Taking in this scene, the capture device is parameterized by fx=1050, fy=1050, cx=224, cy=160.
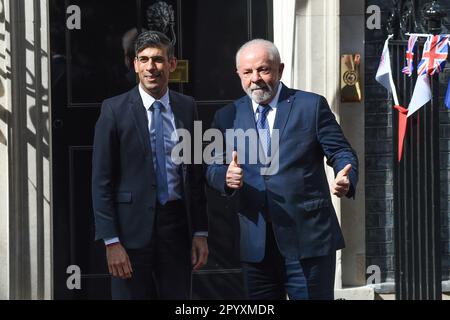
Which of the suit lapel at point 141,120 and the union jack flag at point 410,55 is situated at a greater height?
the union jack flag at point 410,55

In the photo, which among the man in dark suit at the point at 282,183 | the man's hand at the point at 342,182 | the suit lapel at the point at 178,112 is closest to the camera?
the man's hand at the point at 342,182

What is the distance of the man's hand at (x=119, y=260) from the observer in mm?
6098

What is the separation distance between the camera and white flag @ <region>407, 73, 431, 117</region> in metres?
6.77

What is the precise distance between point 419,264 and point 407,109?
1035mm

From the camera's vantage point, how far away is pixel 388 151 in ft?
23.1

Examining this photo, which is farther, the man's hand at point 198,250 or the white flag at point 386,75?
the white flag at point 386,75

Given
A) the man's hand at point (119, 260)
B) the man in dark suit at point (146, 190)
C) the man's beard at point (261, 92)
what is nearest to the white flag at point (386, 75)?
the man's beard at point (261, 92)

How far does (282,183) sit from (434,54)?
1.61 meters

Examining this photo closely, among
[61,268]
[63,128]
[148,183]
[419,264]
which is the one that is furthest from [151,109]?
[419,264]

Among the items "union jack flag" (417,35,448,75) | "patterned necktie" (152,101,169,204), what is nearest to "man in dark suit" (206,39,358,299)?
"patterned necktie" (152,101,169,204)

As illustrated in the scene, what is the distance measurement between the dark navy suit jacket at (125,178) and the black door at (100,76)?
855 millimetres

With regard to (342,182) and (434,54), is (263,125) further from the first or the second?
(434,54)

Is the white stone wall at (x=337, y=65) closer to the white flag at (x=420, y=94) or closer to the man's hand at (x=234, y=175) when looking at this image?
the white flag at (x=420, y=94)

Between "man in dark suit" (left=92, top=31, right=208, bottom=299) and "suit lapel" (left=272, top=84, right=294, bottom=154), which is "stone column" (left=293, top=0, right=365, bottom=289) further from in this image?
"man in dark suit" (left=92, top=31, right=208, bottom=299)
